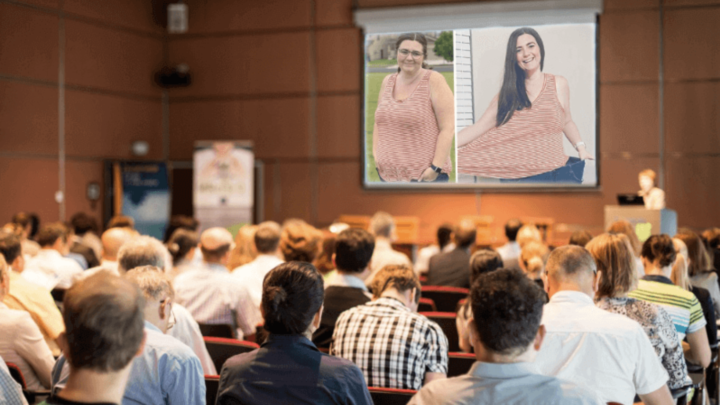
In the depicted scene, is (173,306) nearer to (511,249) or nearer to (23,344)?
(23,344)

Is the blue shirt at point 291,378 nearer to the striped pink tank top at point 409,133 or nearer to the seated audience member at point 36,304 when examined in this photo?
the striped pink tank top at point 409,133

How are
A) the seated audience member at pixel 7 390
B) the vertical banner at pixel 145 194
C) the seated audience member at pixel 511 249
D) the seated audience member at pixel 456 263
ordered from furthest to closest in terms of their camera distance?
the vertical banner at pixel 145 194
the seated audience member at pixel 511 249
the seated audience member at pixel 456 263
the seated audience member at pixel 7 390

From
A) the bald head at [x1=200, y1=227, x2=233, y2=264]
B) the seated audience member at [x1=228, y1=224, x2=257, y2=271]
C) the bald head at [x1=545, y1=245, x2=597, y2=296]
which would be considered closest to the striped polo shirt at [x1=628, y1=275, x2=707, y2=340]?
the bald head at [x1=545, y1=245, x2=597, y2=296]

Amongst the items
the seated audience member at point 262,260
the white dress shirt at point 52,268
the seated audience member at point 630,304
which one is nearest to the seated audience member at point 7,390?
the seated audience member at point 630,304

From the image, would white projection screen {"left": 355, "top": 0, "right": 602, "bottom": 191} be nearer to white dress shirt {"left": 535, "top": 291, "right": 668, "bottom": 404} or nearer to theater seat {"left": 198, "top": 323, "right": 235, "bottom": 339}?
white dress shirt {"left": 535, "top": 291, "right": 668, "bottom": 404}

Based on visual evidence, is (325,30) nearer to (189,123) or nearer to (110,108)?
(189,123)

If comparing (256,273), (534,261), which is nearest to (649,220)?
(534,261)

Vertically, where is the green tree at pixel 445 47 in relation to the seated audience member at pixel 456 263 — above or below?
above
